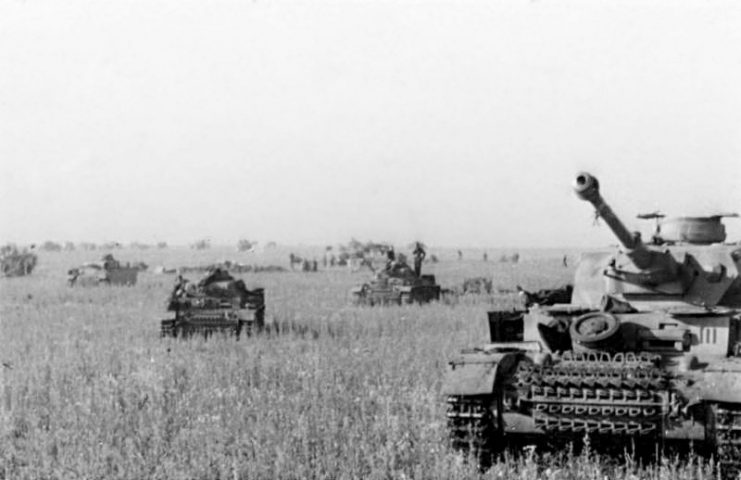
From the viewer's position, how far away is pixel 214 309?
18.2 m

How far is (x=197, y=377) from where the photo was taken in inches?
481

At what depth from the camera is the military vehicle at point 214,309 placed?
1792cm

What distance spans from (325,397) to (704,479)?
435cm

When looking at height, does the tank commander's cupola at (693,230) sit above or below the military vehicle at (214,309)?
above

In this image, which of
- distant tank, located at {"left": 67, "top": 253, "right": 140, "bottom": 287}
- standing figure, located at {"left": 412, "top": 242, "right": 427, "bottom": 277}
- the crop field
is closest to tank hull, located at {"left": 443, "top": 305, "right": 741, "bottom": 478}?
the crop field

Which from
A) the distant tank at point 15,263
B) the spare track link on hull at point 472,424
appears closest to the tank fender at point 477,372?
the spare track link on hull at point 472,424

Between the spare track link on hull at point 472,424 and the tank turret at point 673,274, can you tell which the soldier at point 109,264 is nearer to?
the tank turret at point 673,274

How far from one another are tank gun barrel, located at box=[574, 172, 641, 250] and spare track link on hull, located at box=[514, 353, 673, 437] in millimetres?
1375

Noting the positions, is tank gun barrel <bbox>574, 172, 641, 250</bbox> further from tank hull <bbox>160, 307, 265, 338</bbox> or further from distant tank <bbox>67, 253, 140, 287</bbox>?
distant tank <bbox>67, 253, 140, 287</bbox>

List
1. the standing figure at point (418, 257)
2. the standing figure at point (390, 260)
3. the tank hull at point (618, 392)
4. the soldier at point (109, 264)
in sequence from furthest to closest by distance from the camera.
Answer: the soldier at point (109, 264) < the standing figure at point (418, 257) < the standing figure at point (390, 260) < the tank hull at point (618, 392)

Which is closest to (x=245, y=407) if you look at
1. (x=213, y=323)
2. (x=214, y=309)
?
(x=213, y=323)

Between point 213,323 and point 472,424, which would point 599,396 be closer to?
point 472,424

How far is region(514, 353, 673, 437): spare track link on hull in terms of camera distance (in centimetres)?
785

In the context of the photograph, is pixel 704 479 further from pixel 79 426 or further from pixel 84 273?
pixel 84 273
